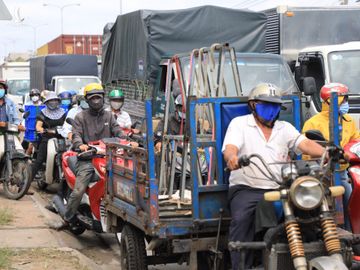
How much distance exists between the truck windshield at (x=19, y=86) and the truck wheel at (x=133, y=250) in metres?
25.8

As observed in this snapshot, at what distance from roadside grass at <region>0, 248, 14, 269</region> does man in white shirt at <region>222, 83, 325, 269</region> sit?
2394 mm

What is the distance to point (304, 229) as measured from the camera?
485cm

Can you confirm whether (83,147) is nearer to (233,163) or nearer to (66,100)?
(233,163)

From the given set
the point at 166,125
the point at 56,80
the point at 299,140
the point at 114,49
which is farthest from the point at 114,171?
the point at 56,80

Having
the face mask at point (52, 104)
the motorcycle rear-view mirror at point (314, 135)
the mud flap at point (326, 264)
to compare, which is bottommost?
the mud flap at point (326, 264)

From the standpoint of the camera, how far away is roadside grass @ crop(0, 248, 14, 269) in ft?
21.5

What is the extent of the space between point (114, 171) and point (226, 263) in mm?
1599

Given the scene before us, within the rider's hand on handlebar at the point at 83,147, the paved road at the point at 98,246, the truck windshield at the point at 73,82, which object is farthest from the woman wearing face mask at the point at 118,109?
the truck windshield at the point at 73,82

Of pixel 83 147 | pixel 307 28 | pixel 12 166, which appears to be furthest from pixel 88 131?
pixel 307 28

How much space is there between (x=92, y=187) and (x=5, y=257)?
150 centimetres

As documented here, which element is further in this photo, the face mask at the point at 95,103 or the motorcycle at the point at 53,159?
the motorcycle at the point at 53,159

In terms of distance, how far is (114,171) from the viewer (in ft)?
22.3

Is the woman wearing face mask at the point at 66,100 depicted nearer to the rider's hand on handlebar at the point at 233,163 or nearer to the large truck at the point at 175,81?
the large truck at the point at 175,81

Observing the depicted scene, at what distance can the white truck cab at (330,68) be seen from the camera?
11.6 meters
